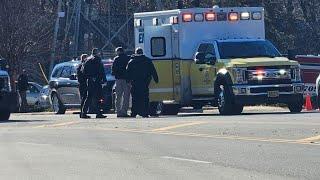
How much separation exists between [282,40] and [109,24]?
29.7 feet

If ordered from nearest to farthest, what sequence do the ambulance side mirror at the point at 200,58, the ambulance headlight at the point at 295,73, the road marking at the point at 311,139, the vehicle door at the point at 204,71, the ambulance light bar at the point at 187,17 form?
the road marking at the point at 311,139, the ambulance headlight at the point at 295,73, the ambulance side mirror at the point at 200,58, the vehicle door at the point at 204,71, the ambulance light bar at the point at 187,17

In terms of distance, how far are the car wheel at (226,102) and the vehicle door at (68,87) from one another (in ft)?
23.9

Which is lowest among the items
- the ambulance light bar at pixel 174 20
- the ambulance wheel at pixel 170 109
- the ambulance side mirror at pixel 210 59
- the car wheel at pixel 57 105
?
the car wheel at pixel 57 105

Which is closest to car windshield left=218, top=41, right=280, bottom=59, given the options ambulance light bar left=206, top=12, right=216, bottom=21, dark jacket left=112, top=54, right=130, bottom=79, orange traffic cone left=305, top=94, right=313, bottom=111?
ambulance light bar left=206, top=12, right=216, bottom=21

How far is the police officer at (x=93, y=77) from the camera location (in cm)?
2444

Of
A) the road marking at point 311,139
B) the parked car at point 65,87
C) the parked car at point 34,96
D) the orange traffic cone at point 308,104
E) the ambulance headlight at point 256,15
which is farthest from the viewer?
the parked car at point 34,96

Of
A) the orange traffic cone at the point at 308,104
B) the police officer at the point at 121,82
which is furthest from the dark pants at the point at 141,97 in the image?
the orange traffic cone at the point at 308,104

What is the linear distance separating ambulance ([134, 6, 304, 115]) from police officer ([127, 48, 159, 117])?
1256 mm

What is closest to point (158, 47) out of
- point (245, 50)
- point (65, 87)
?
point (245, 50)

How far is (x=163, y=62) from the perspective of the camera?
25656 mm

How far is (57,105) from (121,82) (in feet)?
22.3

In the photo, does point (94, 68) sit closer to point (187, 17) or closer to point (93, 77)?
point (93, 77)

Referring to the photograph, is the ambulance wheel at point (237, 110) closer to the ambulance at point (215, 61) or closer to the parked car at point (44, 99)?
the ambulance at point (215, 61)

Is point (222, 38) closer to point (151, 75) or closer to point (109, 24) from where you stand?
point (151, 75)
